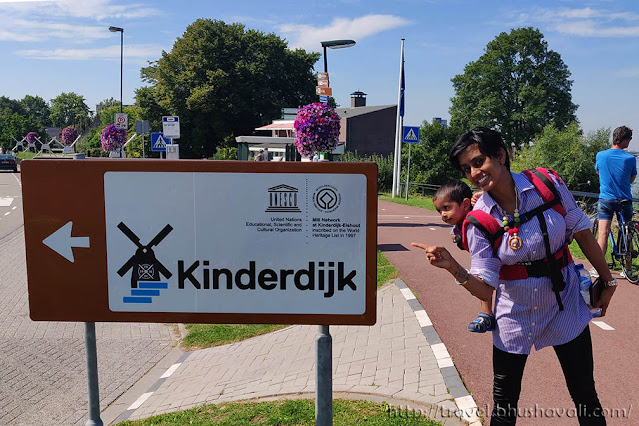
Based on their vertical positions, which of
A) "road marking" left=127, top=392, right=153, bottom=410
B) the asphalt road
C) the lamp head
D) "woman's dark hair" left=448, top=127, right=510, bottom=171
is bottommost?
the asphalt road

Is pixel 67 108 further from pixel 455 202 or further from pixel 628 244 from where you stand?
pixel 455 202

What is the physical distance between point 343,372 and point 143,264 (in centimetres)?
249

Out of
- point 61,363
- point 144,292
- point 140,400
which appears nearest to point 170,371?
point 140,400

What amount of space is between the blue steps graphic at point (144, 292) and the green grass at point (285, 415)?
1.46 m

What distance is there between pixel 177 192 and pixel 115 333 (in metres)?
5.21

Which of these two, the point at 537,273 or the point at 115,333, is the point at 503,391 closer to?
the point at 537,273

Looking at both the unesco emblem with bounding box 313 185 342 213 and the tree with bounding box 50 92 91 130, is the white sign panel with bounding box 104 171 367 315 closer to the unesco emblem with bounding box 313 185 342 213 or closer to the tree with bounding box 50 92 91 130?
the unesco emblem with bounding box 313 185 342 213

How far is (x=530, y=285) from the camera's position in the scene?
9.21 ft

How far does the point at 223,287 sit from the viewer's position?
9.54ft

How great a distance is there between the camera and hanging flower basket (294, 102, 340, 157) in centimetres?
1435

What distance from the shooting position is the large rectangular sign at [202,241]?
2.80 m

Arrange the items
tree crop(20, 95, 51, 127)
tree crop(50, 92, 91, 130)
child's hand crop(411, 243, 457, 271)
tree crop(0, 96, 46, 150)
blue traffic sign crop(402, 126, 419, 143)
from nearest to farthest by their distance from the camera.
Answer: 1. child's hand crop(411, 243, 457, 271)
2. blue traffic sign crop(402, 126, 419, 143)
3. tree crop(0, 96, 46, 150)
4. tree crop(50, 92, 91, 130)
5. tree crop(20, 95, 51, 127)

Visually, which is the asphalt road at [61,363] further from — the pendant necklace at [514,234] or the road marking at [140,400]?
the pendant necklace at [514,234]

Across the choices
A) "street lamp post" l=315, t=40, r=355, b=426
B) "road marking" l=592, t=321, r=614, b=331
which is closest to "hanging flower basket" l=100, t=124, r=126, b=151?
"road marking" l=592, t=321, r=614, b=331
